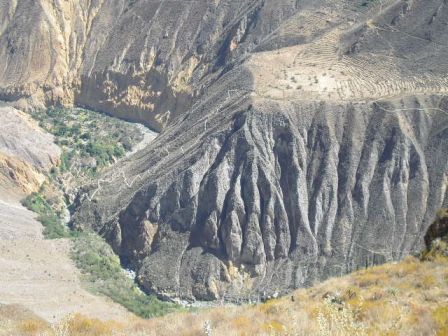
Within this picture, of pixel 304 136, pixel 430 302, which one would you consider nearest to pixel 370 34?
pixel 304 136

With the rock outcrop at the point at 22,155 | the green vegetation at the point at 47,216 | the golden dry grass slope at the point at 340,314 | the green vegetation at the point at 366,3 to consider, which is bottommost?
the green vegetation at the point at 47,216

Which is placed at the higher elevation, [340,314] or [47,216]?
[340,314]

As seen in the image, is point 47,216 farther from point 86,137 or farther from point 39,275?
point 86,137

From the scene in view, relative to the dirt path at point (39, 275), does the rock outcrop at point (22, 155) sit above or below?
above

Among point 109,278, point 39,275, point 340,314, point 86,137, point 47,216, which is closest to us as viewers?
point 340,314

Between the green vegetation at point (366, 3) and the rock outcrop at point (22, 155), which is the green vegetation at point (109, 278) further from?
the green vegetation at point (366, 3)

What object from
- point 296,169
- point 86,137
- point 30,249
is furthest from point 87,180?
point 296,169

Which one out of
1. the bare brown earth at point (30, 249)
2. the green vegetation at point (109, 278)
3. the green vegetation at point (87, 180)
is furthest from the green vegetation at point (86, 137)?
the green vegetation at point (109, 278)

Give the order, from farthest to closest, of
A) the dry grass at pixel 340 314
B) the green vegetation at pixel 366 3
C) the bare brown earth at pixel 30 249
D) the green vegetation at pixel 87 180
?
the green vegetation at pixel 366 3
the green vegetation at pixel 87 180
the bare brown earth at pixel 30 249
the dry grass at pixel 340 314
